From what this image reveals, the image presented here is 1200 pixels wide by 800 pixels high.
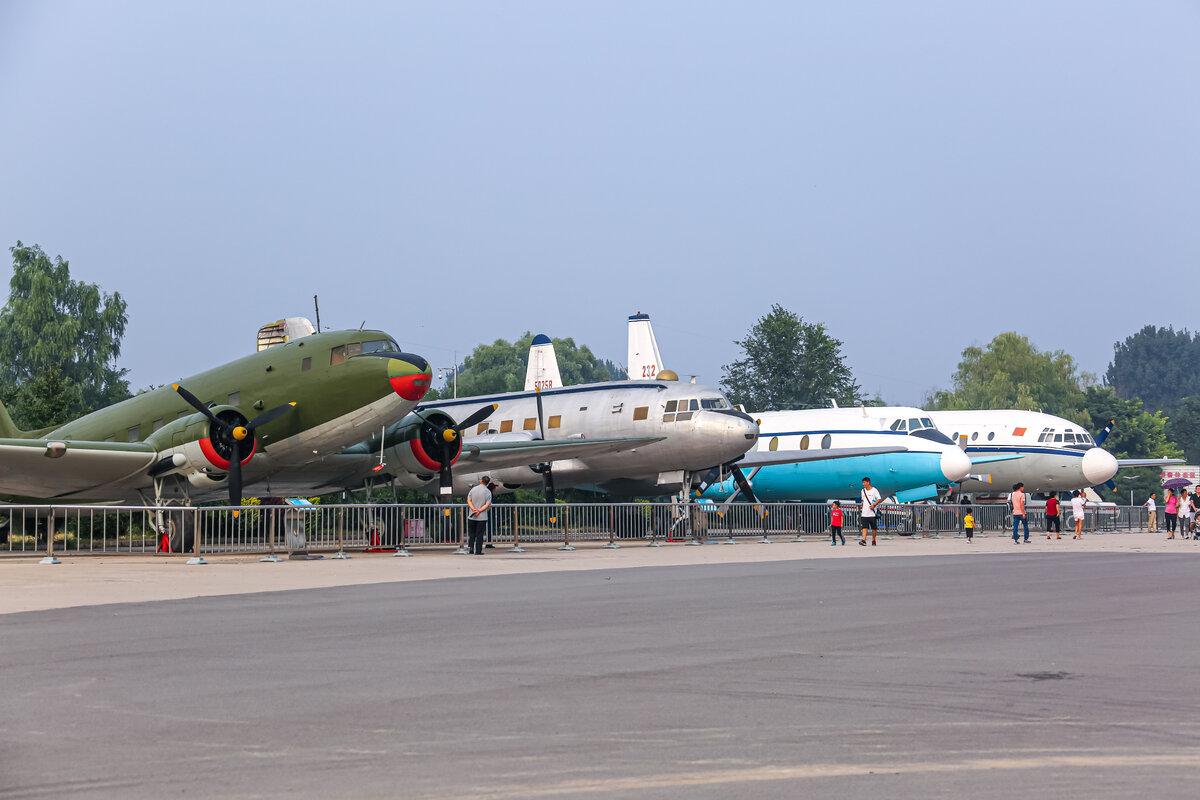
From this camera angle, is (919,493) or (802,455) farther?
(802,455)

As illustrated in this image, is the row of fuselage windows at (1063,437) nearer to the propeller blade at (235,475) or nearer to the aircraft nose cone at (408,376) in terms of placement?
the aircraft nose cone at (408,376)

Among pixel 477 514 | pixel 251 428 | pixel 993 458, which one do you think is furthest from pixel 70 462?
pixel 993 458

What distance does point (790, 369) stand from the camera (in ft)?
356

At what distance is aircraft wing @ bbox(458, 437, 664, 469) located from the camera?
113 ft

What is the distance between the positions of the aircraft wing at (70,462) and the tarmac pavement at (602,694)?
1119 cm

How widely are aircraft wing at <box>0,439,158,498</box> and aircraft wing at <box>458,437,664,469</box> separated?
350 inches

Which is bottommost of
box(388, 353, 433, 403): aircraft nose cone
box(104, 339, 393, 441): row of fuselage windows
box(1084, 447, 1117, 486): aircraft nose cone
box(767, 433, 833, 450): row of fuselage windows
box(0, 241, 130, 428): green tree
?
box(1084, 447, 1117, 486): aircraft nose cone

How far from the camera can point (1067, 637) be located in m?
11.7

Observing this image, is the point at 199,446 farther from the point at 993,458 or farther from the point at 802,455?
the point at 993,458

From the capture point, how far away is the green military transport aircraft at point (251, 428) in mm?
27953

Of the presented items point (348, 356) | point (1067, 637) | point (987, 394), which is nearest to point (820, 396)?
point (987, 394)

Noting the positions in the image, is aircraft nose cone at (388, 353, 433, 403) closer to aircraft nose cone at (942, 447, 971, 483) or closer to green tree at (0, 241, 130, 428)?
aircraft nose cone at (942, 447, 971, 483)

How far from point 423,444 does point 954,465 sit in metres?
Answer: 19.8

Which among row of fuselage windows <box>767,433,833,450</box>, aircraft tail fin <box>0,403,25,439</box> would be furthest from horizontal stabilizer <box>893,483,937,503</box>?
aircraft tail fin <box>0,403,25,439</box>
